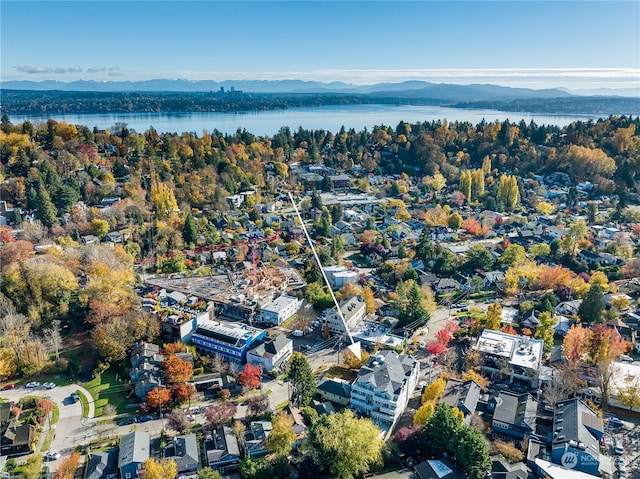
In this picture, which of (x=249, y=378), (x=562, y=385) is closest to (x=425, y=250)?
(x=562, y=385)

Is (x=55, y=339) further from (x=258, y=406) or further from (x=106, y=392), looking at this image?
(x=258, y=406)

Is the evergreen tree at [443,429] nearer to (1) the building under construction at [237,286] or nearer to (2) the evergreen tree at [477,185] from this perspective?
(1) the building under construction at [237,286]

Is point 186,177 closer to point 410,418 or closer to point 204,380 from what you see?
point 204,380

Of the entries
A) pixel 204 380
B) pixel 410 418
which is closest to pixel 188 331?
pixel 204 380

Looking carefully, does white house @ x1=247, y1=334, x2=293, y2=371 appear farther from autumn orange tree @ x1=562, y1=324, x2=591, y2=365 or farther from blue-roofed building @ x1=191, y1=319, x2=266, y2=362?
autumn orange tree @ x1=562, y1=324, x2=591, y2=365

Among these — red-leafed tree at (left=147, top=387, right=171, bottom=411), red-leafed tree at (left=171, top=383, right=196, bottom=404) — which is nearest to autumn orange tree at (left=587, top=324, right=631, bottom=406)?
red-leafed tree at (left=171, top=383, right=196, bottom=404)

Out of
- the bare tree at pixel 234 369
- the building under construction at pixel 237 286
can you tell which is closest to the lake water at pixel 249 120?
the building under construction at pixel 237 286
